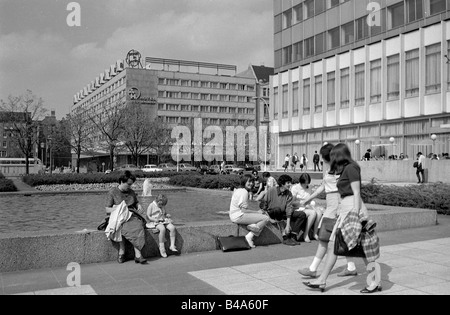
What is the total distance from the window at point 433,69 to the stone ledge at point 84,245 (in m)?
30.9

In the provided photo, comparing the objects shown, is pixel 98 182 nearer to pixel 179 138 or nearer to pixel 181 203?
pixel 181 203

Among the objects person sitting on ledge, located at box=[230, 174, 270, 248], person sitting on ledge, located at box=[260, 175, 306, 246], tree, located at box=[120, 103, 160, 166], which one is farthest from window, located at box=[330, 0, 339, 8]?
person sitting on ledge, located at box=[230, 174, 270, 248]

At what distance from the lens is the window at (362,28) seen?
42.8m

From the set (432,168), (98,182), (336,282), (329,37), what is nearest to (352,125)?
(329,37)

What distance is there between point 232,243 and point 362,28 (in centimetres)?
3832

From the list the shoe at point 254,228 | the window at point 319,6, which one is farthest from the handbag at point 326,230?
the window at point 319,6

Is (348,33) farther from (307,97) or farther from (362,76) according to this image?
(307,97)

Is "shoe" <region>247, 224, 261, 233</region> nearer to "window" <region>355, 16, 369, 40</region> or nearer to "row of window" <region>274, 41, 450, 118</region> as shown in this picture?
"row of window" <region>274, 41, 450, 118</region>

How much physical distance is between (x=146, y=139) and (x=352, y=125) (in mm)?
28521

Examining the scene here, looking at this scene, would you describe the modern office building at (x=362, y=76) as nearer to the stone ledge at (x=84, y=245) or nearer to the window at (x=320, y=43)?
the window at (x=320, y=43)

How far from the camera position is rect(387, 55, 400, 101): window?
39750mm

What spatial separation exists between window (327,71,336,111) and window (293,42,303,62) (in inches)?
219
